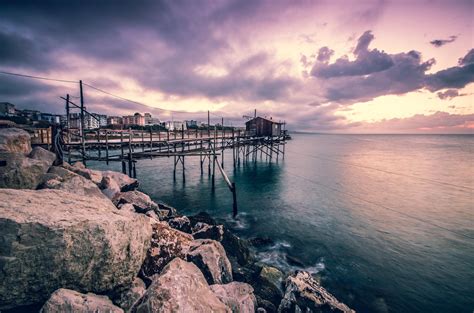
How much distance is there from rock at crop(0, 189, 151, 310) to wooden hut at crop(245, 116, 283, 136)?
36.8m

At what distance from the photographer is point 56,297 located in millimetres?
4012

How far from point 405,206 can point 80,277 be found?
26.3 m

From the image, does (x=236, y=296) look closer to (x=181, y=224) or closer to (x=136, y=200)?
(x=181, y=224)

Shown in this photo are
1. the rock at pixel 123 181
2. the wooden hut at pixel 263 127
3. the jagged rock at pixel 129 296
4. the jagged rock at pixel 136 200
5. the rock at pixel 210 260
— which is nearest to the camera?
the jagged rock at pixel 129 296

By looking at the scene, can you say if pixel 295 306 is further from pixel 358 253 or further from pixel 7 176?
pixel 7 176

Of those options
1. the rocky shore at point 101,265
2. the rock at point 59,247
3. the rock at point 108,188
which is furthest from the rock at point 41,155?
the rock at point 59,247

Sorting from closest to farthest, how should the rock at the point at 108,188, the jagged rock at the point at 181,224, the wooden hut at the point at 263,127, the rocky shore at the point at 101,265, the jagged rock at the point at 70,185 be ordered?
the rocky shore at the point at 101,265, the jagged rock at the point at 70,185, the jagged rock at the point at 181,224, the rock at the point at 108,188, the wooden hut at the point at 263,127

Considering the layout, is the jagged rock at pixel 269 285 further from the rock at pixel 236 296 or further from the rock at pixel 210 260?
the rock at pixel 210 260

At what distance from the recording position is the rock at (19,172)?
24.2 ft

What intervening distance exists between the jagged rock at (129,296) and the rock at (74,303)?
61 cm

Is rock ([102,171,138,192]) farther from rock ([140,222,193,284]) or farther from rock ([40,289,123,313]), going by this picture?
rock ([40,289,123,313])

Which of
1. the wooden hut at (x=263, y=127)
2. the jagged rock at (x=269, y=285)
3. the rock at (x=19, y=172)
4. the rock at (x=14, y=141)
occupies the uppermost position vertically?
the wooden hut at (x=263, y=127)

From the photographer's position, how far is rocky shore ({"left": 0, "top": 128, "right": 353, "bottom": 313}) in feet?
13.4

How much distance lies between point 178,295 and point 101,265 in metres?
2.13
